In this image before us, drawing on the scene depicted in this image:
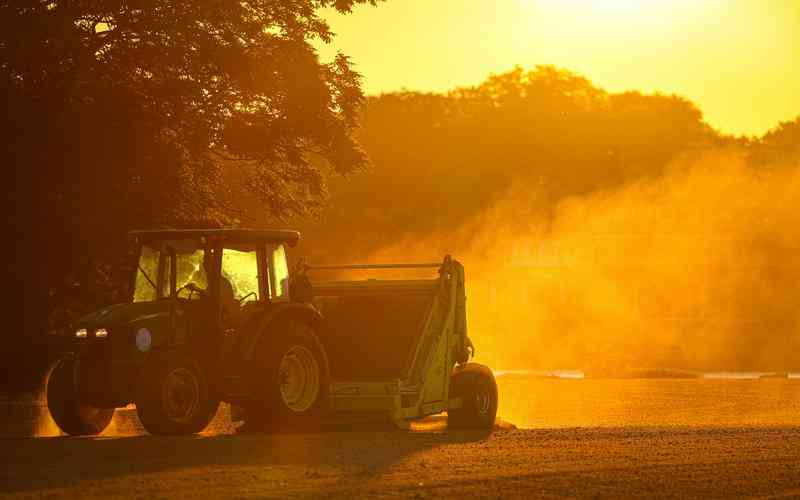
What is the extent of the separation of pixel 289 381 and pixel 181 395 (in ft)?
4.79

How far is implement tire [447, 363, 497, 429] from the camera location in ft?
69.8

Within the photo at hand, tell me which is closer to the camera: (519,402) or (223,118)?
(223,118)

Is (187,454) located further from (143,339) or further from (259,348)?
(259,348)

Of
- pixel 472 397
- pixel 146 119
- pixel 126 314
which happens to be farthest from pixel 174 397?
pixel 146 119

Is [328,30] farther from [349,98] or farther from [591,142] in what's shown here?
[591,142]

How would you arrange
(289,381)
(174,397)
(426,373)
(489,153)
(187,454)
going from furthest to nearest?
1. (489,153)
2. (426,373)
3. (289,381)
4. (174,397)
5. (187,454)

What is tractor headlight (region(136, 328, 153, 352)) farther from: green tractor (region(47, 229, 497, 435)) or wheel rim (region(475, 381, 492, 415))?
wheel rim (region(475, 381, 492, 415))

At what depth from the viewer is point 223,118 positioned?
29.8 m

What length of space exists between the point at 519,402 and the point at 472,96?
2768 inches

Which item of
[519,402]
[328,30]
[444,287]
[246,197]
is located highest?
[328,30]

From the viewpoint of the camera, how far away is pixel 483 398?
→ 2145 centimetres

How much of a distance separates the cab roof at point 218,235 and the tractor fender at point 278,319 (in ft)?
2.89

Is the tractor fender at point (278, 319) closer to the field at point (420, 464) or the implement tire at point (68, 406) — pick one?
the field at point (420, 464)

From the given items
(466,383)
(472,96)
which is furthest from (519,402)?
(472,96)
